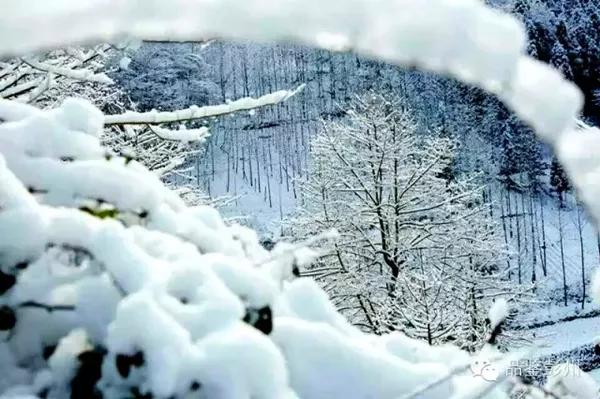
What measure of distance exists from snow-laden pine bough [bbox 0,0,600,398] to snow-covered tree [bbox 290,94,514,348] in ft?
27.6

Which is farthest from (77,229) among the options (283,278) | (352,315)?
(352,315)

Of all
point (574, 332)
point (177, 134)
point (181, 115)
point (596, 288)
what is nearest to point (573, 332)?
point (574, 332)

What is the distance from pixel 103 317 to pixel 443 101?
27.3m

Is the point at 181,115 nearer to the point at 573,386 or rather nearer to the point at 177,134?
the point at 177,134

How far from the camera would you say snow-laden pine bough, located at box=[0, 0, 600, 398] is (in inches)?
16.0

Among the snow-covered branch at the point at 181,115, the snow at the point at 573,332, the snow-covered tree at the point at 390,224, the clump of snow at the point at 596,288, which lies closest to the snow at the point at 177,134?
the snow-covered branch at the point at 181,115

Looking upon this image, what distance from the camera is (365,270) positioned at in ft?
33.9

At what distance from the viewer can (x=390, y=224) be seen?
34.1 feet

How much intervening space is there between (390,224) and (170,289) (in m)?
9.76

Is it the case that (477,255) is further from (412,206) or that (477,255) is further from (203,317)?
(203,317)

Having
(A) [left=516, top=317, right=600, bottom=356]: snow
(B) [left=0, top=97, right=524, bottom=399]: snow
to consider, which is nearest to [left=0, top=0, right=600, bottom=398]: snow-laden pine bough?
(B) [left=0, top=97, right=524, bottom=399]: snow

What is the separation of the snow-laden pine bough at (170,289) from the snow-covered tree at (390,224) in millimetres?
8413

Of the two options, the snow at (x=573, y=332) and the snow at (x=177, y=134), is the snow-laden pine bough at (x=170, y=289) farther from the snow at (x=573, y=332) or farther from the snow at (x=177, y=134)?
the snow at (x=573, y=332)

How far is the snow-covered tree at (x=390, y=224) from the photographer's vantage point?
9648mm
